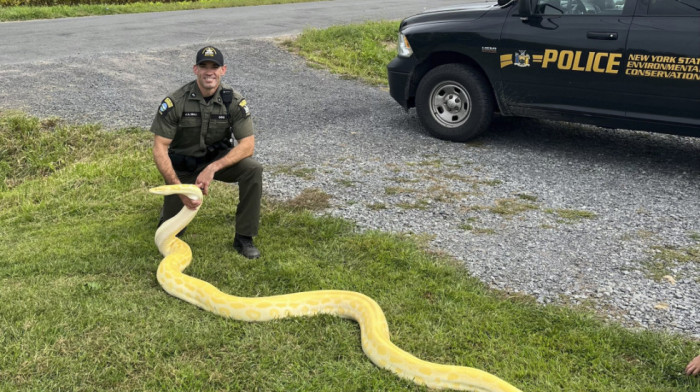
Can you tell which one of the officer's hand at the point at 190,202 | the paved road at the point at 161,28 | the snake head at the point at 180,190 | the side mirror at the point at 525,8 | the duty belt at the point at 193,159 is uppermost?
the side mirror at the point at 525,8

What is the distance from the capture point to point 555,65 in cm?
673

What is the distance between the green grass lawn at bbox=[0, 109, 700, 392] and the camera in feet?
10.9

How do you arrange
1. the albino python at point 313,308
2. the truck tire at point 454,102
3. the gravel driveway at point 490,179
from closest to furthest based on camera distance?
the albino python at point 313,308
the gravel driveway at point 490,179
the truck tire at point 454,102

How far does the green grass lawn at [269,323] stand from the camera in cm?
332

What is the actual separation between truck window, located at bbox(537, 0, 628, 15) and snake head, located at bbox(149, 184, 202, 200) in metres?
4.58

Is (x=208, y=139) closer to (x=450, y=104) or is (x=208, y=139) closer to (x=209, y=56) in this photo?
(x=209, y=56)

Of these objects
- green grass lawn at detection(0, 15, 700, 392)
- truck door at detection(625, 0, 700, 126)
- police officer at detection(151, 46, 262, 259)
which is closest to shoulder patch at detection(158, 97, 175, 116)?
police officer at detection(151, 46, 262, 259)

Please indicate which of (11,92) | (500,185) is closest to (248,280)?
(500,185)

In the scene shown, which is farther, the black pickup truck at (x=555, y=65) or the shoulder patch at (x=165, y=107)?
the black pickup truck at (x=555, y=65)

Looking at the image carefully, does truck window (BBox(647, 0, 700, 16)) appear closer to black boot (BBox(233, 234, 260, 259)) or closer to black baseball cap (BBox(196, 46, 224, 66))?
black baseball cap (BBox(196, 46, 224, 66))

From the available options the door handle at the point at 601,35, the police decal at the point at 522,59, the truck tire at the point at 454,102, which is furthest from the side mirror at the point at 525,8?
the truck tire at the point at 454,102

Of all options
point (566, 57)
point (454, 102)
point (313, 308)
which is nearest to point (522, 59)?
point (566, 57)

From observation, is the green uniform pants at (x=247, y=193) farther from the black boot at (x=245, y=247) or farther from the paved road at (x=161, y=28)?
the paved road at (x=161, y=28)

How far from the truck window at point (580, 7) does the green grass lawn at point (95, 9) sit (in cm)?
1523
